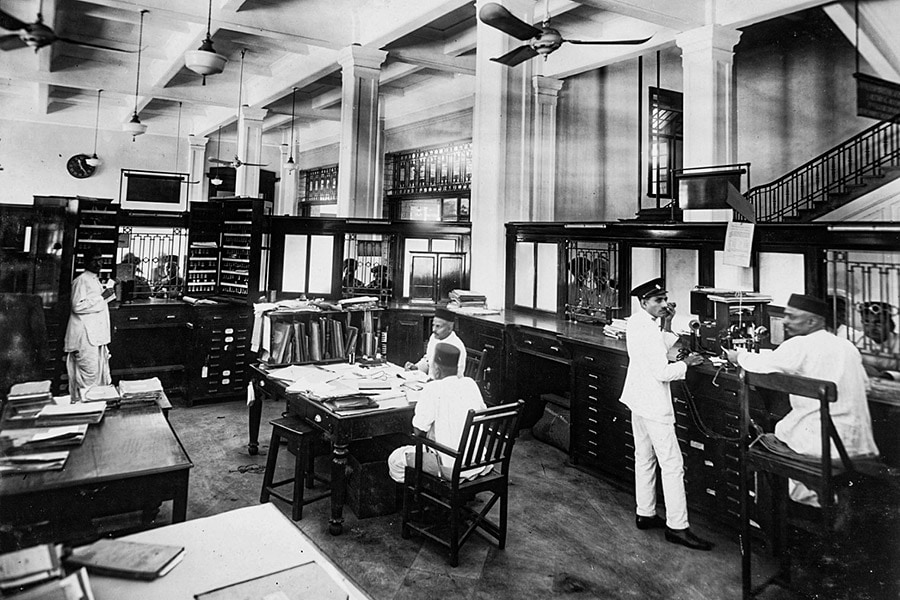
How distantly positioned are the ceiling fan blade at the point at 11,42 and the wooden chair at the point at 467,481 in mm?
2658

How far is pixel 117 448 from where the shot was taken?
2.81 meters

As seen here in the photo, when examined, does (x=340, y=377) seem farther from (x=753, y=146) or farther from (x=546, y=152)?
(x=753, y=146)

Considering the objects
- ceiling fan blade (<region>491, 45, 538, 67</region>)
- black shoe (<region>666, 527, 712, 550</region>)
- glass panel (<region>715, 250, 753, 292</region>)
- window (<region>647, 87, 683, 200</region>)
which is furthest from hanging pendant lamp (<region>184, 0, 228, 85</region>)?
→ window (<region>647, 87, 683, 200</region>)

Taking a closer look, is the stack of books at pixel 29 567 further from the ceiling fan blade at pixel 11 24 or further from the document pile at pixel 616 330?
the document pile at pixel 616 330

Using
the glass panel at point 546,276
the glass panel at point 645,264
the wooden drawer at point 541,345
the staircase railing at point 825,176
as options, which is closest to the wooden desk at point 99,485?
the wooden drawer at point 541,345

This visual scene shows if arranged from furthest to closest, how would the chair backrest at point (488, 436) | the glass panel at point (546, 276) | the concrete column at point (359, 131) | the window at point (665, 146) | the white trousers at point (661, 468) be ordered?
the window at point (665, 146)
the concrete column at point (359, 131)
the glass panel at point (546, 276)
the white trousers at point (661, 468)
the chair backrest at point (488, 436)

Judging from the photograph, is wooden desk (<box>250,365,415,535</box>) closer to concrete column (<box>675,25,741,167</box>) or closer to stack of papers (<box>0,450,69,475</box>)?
stack of papers (<box>0,450,69,475</box>)

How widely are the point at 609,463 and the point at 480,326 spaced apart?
2.28m

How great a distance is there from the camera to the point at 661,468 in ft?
12.7

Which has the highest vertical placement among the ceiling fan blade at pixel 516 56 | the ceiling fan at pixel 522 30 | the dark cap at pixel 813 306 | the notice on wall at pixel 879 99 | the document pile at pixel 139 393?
the ceiling fan blade at pixel 516 56

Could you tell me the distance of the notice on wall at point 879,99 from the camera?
2689 millimetres

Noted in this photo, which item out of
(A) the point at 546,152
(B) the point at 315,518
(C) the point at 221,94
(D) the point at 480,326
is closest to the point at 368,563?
(B) the point at 315,518

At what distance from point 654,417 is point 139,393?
3367 millimetres

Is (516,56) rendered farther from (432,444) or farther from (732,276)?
(432,444)
